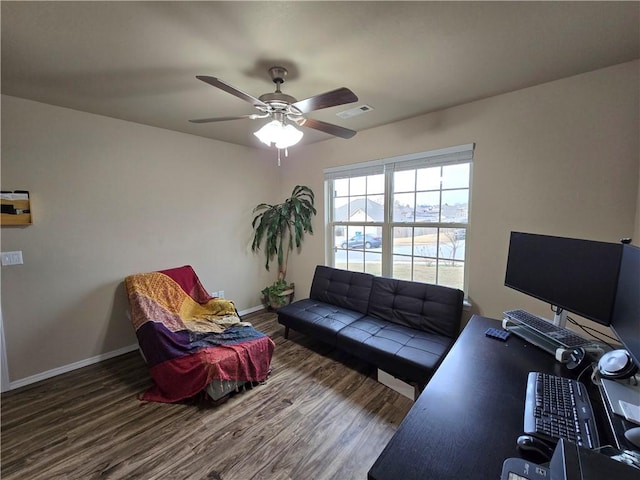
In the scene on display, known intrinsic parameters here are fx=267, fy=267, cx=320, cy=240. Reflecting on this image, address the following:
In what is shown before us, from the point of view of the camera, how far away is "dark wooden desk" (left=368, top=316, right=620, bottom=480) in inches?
31.3

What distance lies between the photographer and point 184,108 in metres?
2.52

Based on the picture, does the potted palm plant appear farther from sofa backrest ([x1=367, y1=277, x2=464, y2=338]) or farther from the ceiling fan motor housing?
the ceiling fan motor housing

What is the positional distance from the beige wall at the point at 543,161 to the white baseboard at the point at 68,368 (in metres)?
3.75

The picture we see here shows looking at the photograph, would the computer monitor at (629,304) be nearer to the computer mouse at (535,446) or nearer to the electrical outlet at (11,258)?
the computer mouse at (535,446)

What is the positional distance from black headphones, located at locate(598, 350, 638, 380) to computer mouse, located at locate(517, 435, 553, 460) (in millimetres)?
571

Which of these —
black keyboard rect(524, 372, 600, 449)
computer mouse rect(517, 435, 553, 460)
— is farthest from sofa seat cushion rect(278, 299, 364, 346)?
computer mouse rect(517, 435, 553, 460)

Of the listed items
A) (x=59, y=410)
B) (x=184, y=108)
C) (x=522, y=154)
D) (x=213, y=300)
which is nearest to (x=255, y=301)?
(x=213, y=300)

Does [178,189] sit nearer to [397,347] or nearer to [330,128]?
[330,128]

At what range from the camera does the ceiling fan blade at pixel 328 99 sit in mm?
1496

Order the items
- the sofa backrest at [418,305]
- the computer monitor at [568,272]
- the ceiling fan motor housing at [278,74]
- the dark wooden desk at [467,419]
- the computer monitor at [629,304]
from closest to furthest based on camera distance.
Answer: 1. the dark wooden desk at [467,419]
2. the computer monitor at [629,304]
3. the computer monitor at [568,272]
4. the ceiling fan motor housing at [278,74]
5. the sofa backrest at [418,305]

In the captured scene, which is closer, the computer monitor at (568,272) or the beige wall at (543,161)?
the computer monitor at (568,272)

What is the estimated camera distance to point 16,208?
2.30 meters

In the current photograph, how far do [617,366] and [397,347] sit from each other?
1.37m

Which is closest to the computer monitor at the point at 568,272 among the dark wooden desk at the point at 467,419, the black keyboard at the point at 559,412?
the dark wooden desk at the point at 467,419
